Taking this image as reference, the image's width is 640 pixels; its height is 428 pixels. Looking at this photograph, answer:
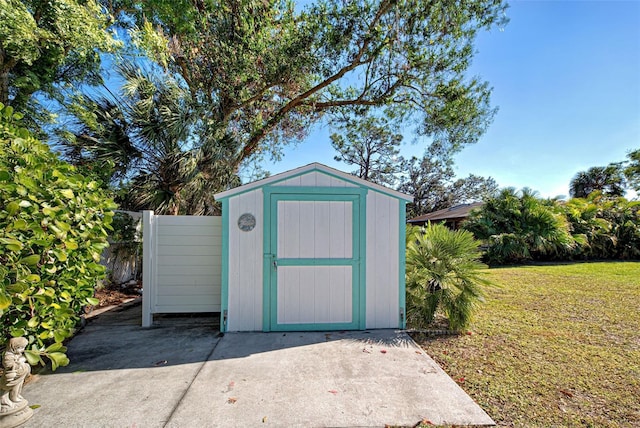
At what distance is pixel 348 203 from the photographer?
13.0 ft

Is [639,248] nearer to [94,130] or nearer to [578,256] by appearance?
[578,256]

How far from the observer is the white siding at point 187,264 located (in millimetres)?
4129

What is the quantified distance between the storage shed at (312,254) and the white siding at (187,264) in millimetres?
544

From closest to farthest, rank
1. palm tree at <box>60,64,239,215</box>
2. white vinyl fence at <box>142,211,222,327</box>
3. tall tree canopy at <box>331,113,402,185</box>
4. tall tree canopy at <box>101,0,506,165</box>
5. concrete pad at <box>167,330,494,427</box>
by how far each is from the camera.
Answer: concrete pad at <box>167,330,494,427</box> → white vinyl fence at <box>142,211,222,327</box> → palm tree at <box>60,64,239,215</box> → tall tree canopy at <box>101,0,506,165</box> → tall tree canopy at <box>331,113,402,185</box>

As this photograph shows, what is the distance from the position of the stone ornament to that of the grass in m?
3.65

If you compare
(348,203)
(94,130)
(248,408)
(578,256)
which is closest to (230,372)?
(248,408)

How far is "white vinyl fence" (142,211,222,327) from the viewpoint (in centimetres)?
410

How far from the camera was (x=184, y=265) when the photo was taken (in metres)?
4.17

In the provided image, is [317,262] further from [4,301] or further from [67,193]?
[4,301]

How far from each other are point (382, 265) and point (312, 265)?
1.06 m

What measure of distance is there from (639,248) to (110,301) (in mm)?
19710

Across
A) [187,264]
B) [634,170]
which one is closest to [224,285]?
[187,264]

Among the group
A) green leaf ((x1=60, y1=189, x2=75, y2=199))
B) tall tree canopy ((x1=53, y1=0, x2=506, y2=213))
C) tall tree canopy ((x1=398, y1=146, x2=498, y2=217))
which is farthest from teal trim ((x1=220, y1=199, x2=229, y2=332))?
tall tree canopy ((x1=398, y1=146, x2=498, y2=217))

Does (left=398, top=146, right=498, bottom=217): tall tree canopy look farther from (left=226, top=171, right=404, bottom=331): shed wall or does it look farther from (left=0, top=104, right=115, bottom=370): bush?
(left=0, top=104, right=115, bottom=370): bush
